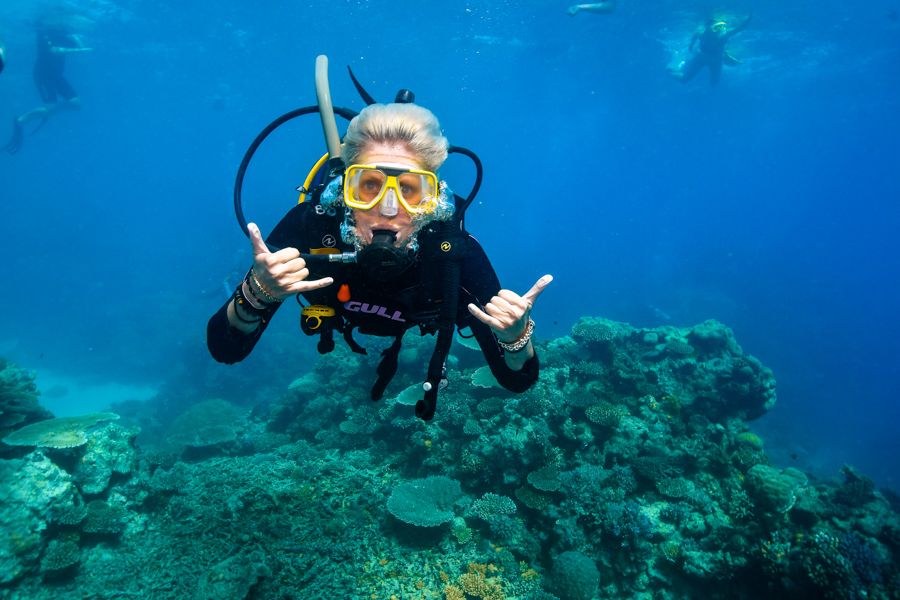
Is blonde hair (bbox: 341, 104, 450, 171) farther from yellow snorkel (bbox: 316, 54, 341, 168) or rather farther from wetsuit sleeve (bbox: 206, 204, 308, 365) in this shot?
wetsuit sleeve (bbox: 206, 204, 308, 365)

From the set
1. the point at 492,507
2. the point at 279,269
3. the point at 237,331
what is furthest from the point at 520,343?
the point at 492,507

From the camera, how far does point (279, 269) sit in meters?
2.25

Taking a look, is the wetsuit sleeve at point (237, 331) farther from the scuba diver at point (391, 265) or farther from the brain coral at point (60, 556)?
the brain coral at point (60, 556)

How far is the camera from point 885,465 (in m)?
26.5

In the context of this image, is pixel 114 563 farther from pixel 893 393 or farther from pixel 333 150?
pixel 893 393

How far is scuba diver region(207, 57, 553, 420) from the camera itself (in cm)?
266

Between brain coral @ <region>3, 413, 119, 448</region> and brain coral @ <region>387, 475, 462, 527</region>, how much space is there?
5793 millimetres

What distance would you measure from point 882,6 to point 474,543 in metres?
34.9

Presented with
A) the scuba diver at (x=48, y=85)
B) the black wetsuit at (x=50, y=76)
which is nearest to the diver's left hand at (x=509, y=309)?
the scuba diver at (x=48, y=85)

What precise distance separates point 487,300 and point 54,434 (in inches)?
343

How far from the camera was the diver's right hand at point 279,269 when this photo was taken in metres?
2.24

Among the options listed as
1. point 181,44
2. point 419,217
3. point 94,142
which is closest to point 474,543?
point 419,217

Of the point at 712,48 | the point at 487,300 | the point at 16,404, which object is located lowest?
the point at 16,404

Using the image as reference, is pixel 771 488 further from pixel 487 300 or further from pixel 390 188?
pixel 390 188
